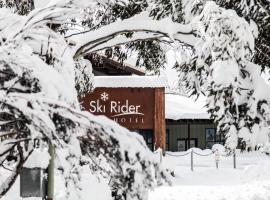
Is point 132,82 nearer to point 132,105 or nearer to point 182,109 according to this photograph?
point 132,105

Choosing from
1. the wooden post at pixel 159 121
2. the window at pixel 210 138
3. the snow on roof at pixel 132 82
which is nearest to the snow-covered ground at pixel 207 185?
the wooden post at pixel 159 121

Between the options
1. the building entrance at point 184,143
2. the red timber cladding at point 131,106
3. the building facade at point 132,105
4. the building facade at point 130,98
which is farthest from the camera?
the building entrance at point 184,143

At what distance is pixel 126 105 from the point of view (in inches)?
900

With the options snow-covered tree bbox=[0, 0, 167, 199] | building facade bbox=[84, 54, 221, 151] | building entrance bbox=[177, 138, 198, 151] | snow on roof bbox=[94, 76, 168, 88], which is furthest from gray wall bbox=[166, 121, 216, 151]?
snow-covered tree bbox=[0, 0, 167, 199]

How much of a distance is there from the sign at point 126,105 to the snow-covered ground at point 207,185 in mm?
2863

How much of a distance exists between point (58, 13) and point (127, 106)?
1844 centimetres

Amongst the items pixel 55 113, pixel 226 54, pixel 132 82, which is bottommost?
pixel 55 113

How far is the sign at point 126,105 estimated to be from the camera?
74.8 feet

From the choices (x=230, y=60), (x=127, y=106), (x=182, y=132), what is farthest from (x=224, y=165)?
(x=230, y=60)

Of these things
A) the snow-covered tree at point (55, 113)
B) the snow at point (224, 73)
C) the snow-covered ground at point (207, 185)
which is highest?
the snow at point (224, 73)

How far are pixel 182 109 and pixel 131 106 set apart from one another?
6277 mm

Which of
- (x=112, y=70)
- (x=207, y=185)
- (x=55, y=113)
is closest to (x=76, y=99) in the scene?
(x=55, y=113)

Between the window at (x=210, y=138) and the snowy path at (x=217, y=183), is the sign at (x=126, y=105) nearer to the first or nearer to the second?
the snowy path at (x=217, y=183)

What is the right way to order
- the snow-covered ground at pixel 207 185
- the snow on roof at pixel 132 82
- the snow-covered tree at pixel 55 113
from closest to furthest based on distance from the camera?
the snow-covered tree at pixel 55 113 < the snow-covered ground at pixel 207 185 < the snow on roof at pixel 132 82
